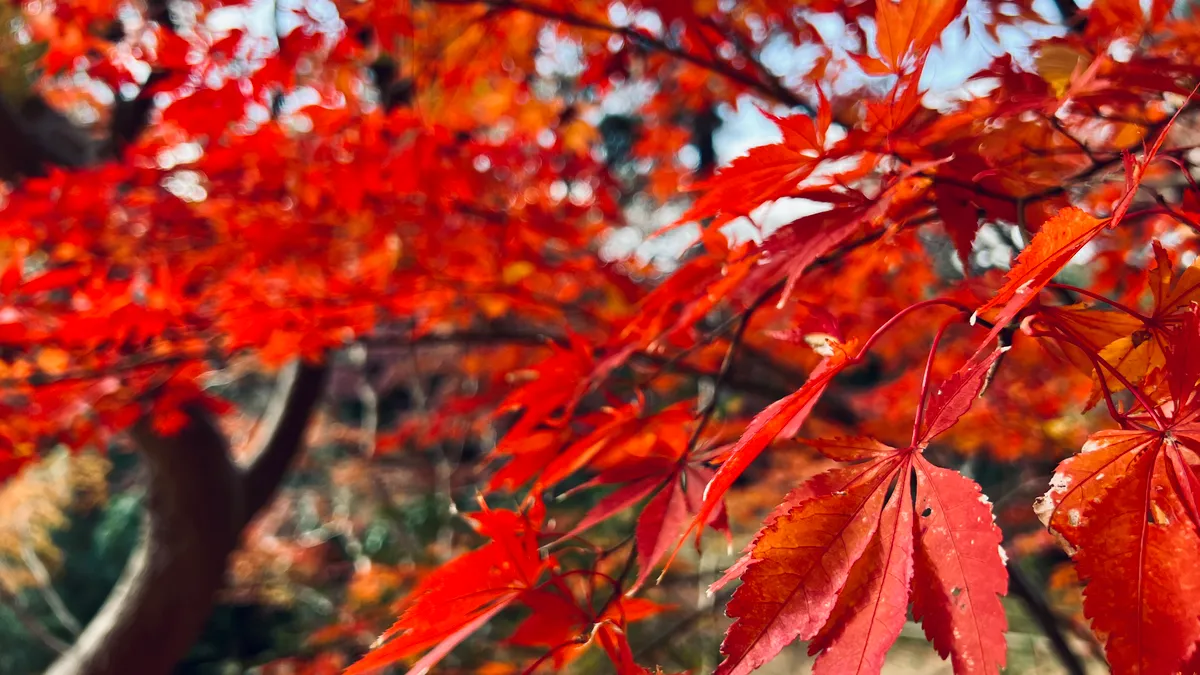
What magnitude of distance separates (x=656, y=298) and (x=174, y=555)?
264 cm

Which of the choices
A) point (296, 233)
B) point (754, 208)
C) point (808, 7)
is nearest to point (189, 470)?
point (296, 233)

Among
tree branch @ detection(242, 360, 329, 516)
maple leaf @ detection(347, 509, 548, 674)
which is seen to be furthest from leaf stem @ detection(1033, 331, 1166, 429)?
tree branch @ detection(242, 360, 329, 516)

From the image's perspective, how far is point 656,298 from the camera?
70 centimetres

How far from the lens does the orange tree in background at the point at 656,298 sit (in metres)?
0.35

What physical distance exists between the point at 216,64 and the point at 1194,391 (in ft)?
5.33

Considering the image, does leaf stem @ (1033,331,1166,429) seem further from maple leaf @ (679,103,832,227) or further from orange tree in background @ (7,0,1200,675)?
maple leaf @ (679,103,832,227)

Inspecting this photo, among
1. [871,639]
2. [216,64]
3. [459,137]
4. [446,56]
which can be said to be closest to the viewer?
[871,639]

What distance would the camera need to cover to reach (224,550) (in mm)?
2750

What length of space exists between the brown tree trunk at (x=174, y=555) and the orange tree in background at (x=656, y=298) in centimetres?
1

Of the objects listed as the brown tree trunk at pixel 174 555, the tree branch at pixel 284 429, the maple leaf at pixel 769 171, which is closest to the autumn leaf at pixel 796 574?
the maple leaf at pixel 769 171

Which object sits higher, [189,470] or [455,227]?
[455,227]

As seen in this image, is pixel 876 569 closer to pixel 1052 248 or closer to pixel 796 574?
pixel 796 574

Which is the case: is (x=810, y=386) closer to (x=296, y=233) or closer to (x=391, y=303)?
(x=391, y=303)

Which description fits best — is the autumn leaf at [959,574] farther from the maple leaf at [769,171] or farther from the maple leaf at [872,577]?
the maple leaf at [769,171]
